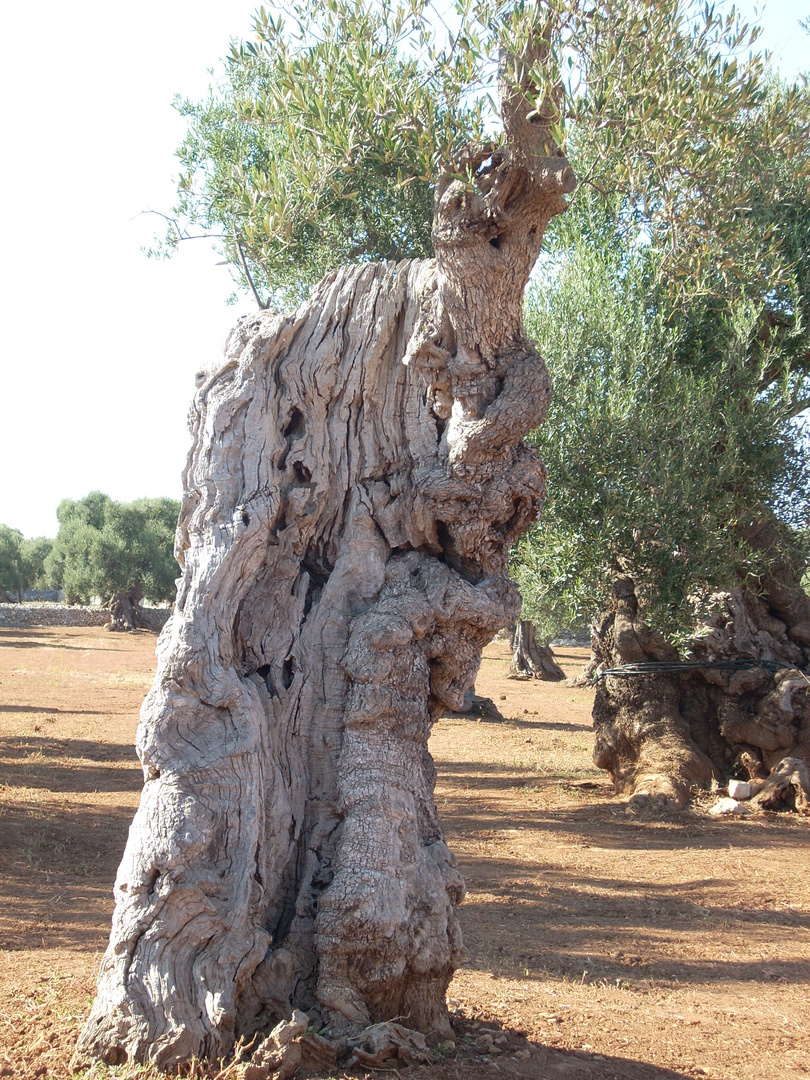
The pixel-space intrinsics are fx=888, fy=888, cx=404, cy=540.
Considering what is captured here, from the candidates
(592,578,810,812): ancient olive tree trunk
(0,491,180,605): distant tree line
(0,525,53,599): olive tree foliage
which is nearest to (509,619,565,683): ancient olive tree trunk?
(592,578,810,812): ancient olive tree trunk

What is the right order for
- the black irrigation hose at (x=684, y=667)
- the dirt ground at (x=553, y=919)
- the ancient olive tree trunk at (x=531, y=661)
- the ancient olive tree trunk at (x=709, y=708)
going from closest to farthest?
1. the dirt ground at (x=553, y=919)
2. the ancient olive tree trunk at (x=709, y=708)
3. the black irrigation hose at (x=684, y=667)
4. the ancient olive tree trunk at (x=531, y=661)

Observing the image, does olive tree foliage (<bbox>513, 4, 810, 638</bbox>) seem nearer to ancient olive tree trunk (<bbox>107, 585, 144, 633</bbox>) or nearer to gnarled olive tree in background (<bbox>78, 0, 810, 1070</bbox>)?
gnarled olive tree in background (<bbox>78, 0, 810, 1070</bbox>)

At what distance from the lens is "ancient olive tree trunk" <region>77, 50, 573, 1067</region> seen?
3859 mm

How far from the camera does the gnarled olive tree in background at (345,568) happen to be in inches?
153

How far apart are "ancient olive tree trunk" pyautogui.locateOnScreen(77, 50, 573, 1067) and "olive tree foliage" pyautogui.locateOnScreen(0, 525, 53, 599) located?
5999 cm

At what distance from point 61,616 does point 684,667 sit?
4334 cm

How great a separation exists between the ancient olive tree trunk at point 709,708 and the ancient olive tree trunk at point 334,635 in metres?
7.33

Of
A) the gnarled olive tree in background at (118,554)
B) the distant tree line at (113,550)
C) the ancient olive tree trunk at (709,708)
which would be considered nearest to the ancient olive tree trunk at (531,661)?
the ancient olive tree trunk at (709,708)

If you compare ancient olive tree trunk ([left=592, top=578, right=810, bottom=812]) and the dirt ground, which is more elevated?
ancient olive tree trunk ([left=592, top=578, right=810, bottom=812])

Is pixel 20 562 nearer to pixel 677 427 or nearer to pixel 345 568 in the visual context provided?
pixel 677 427

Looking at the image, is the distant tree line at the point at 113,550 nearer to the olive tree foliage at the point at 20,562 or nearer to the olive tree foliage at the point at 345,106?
the olive tree foliage at the point at 20,562

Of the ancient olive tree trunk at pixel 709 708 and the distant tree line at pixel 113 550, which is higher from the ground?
the distant tree line at pixel 113 550

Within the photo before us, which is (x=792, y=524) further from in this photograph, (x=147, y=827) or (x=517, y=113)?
(x=147, y=827)

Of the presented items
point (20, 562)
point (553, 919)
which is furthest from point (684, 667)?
point (20, 562)
